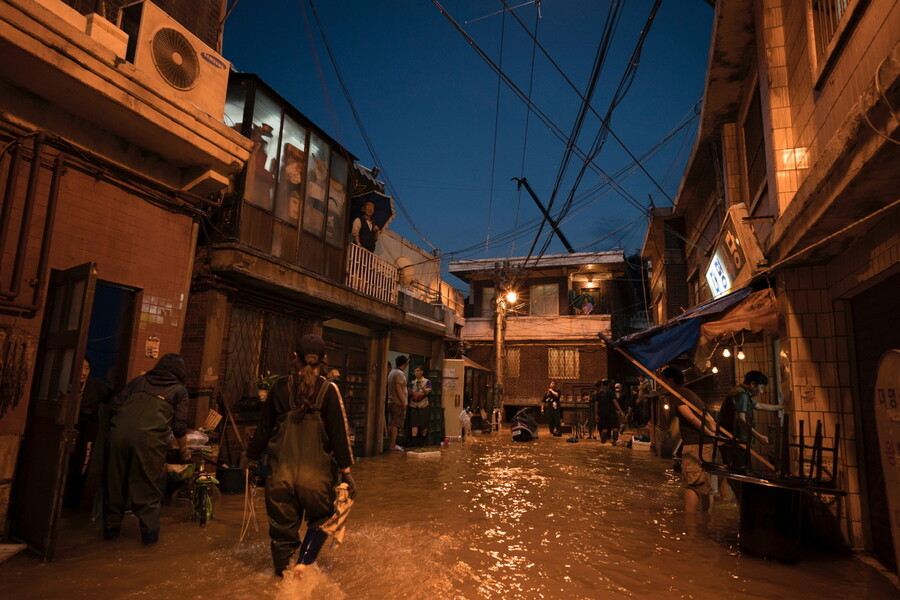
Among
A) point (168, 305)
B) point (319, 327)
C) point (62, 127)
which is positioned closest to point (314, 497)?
point (168, 305)

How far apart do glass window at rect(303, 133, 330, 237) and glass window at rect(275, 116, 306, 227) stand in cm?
24

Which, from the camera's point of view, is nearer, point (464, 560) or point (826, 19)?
point (464, 560)

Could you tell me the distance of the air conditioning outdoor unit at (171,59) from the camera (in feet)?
21.6

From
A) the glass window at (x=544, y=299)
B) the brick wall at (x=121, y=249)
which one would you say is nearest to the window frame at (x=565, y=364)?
the glass window at (x=544, y=299)

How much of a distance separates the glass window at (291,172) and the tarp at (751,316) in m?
7.61

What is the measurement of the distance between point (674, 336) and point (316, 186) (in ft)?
24.9

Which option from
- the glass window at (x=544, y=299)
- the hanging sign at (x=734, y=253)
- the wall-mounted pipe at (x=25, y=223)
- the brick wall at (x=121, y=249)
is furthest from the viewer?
the glass window at (x=544, y=299)

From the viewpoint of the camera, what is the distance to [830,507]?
5234 millimetres

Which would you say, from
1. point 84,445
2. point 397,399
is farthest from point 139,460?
point 397,399

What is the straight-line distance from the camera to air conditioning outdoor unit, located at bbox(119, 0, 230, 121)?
259 inches

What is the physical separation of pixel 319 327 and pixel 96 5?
6.44 meters

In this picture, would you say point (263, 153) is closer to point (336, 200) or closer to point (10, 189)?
point (336, 200)

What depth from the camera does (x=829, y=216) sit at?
14.4 ft

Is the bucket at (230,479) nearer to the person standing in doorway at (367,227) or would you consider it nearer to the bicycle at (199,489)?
the bicycle at (199,489)
